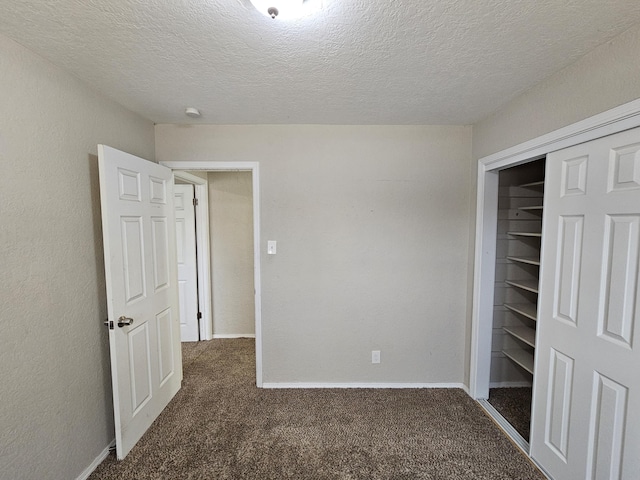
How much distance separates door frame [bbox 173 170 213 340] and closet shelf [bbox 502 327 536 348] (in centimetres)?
318

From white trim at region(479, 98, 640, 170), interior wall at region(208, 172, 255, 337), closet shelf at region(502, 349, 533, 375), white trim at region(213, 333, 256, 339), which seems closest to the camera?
white trim at region(479, 98, 640, 170)

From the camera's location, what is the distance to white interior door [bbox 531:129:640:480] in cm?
114

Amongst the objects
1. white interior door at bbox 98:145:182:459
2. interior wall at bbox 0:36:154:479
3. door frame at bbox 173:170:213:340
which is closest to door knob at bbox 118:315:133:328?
white interior door at bbox 98:145:182:459

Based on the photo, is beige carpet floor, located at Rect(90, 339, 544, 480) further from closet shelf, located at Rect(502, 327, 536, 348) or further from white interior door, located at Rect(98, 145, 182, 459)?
closet shelf, located at Rect(502, 327, 536, 348)

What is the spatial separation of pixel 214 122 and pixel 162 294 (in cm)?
144

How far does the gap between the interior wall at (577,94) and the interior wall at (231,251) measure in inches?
104

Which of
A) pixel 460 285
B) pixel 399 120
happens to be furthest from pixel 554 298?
pixel 399 120

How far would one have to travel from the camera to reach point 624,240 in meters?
1.16

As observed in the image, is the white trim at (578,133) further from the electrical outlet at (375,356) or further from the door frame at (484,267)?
the electrical outlet at (375,356)

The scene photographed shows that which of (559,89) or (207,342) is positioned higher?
(559,89)

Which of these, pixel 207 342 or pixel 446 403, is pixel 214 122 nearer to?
pixel 207 342

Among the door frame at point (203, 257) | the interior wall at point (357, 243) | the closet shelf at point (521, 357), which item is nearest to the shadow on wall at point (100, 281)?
the interior wall at point (357, 243)

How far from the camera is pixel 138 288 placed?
1809 millimetres

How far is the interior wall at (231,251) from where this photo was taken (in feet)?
10.8
